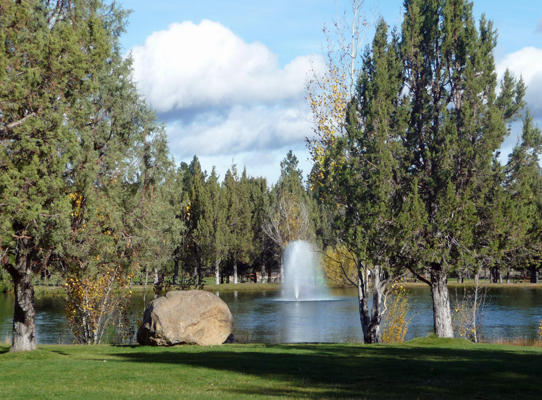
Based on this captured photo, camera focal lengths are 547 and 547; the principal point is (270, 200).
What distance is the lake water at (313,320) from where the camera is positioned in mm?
30047

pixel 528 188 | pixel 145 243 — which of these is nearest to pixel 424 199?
pixel 528 188

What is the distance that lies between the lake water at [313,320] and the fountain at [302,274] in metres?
9.07

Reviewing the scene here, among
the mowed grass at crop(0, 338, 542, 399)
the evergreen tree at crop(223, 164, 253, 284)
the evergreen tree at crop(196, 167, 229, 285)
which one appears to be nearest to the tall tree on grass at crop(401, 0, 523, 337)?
the mowed grass at crop(0, 338, 542, 399)

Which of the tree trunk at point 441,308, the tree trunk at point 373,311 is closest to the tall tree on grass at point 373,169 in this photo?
the tree trunk at point 373,311

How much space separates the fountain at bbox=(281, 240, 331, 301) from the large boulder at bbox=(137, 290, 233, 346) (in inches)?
1624

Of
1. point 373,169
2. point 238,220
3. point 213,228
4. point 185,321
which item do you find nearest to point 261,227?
point 238,220

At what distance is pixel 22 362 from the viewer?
15.9m

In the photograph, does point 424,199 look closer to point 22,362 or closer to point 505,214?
point 505,214

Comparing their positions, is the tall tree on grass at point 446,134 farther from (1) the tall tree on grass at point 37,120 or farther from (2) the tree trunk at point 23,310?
(2) the tree trunk at point 23,310

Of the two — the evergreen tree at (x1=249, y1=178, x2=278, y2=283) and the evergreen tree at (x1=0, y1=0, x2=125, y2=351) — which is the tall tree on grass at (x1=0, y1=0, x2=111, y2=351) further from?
the evergreen tree at (x1=249, y1=178, x2=278, y2=283)

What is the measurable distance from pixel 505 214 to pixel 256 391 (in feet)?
42.7

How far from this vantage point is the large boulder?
1903 cm

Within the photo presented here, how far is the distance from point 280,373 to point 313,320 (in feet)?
82.8

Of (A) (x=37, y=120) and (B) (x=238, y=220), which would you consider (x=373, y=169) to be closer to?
(A) (x=37, y=120)
